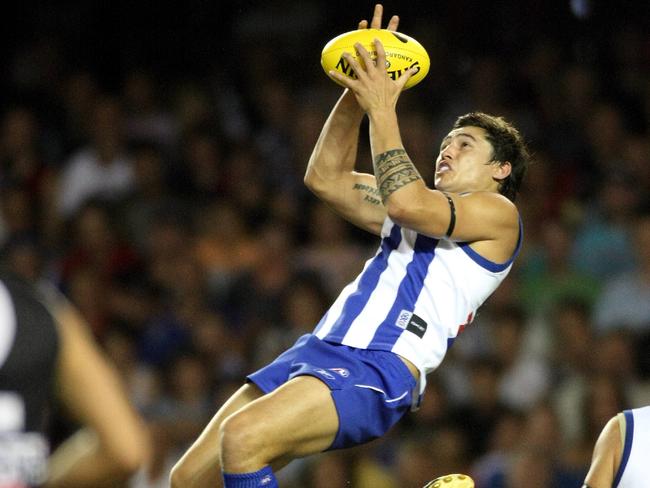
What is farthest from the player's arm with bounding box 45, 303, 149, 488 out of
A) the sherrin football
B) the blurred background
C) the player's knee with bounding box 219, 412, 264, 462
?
the blurred background

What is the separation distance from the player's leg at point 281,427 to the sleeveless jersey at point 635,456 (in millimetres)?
960

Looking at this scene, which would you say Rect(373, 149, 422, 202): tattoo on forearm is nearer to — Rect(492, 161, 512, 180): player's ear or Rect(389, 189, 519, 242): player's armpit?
Rect(389, 189, 519, 242): player's armpit

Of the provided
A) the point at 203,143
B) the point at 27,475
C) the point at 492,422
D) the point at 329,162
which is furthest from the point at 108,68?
the point at 27,475

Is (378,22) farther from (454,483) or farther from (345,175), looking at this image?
(454,483)

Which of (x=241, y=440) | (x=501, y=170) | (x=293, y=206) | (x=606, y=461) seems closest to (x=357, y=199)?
(x=501, y=170)

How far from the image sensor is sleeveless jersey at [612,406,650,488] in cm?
401

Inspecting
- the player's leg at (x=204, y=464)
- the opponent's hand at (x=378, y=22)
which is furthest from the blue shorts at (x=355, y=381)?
the opponent's hand at (x=378, y=22)

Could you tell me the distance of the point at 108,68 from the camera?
10.1 m

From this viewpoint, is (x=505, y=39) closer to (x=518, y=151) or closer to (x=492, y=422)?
(x=492, y=422)

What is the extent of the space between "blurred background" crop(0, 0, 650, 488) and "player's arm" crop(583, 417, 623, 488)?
94.0 inches

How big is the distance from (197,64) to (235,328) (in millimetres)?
2864

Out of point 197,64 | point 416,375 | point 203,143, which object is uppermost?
point 197,64

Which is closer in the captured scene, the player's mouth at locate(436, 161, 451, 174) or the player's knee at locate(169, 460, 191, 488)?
the player's knee at locate(169, 460, 191, 488)

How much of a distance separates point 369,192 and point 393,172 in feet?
2.10
